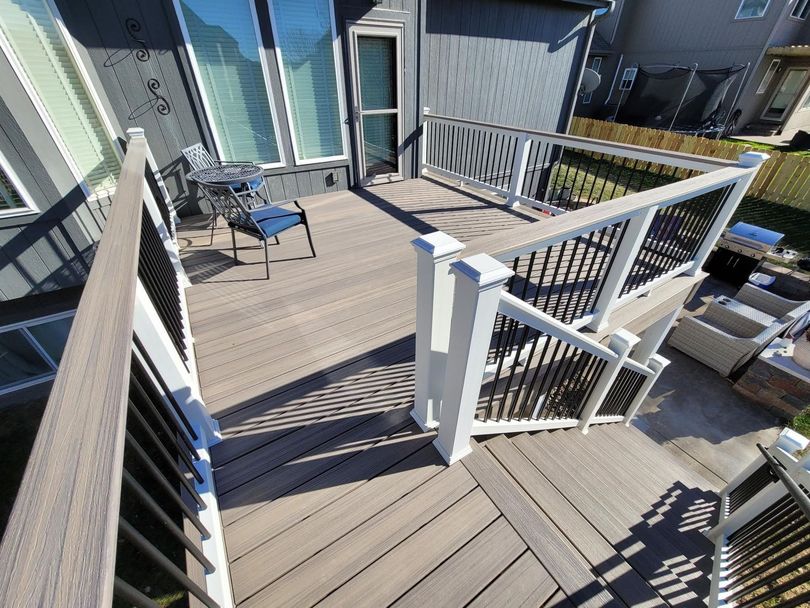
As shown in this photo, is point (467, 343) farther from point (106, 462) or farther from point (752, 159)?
point (752, 159)

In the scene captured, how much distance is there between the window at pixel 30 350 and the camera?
362 cm

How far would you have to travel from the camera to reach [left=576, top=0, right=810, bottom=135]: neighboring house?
11859mm

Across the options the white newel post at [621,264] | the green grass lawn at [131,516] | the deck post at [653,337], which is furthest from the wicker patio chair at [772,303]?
the green grass lawn at [131,516]

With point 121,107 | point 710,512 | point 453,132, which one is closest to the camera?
point 710,512

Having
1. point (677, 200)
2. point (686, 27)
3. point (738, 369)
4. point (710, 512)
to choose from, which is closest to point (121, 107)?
point (677, 200)

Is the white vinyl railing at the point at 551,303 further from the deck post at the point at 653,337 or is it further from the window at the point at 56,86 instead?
the window at the point at 56,86

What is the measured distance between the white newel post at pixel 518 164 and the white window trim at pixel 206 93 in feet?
9.42

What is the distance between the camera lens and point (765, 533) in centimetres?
176

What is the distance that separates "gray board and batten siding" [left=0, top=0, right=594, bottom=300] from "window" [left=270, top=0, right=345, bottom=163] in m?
0.11

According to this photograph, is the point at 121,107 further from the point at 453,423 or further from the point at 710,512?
the point at 710,512

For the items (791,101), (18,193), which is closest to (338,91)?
(18,193)

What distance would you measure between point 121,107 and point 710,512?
20.1ft

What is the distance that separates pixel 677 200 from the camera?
2.08 meters

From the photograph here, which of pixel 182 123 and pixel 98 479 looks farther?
pixel 182 123
